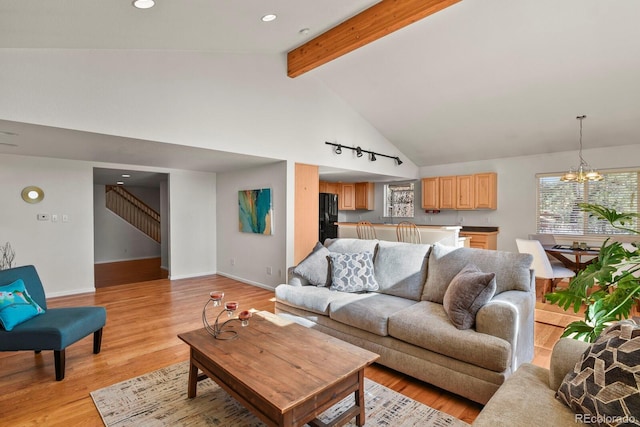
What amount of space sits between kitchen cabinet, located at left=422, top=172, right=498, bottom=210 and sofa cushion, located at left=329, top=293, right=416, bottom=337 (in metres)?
4.55

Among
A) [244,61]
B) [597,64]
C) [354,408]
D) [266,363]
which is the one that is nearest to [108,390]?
[266,363]

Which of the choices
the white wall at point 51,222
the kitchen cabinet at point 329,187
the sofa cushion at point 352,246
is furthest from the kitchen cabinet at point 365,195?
the white wall at point 51,222

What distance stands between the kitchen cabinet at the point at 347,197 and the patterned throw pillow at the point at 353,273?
16.6ft

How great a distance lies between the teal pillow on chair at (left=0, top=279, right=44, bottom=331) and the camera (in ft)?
7.94

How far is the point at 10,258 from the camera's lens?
4.55 meters

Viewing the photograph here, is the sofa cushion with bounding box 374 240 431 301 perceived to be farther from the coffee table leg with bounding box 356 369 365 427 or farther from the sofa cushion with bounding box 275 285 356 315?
the coffee table leg with bounding box 356 369 365 427

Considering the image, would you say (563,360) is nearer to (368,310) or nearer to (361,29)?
(368,310)

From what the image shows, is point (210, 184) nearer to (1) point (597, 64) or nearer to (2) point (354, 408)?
(2) point (354, 408)

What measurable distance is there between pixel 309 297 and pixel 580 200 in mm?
5497

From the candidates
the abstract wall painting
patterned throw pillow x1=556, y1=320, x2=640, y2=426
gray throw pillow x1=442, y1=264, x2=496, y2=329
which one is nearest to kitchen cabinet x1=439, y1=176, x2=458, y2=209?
the abstract wall painting

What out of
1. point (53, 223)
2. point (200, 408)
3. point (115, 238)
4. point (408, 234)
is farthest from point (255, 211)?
point (115, 238)

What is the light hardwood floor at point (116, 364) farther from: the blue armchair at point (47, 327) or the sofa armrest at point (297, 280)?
the sofa armrest at point (297, 280)

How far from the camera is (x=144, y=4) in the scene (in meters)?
2.47

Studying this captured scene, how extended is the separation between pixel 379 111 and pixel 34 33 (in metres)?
4.75
